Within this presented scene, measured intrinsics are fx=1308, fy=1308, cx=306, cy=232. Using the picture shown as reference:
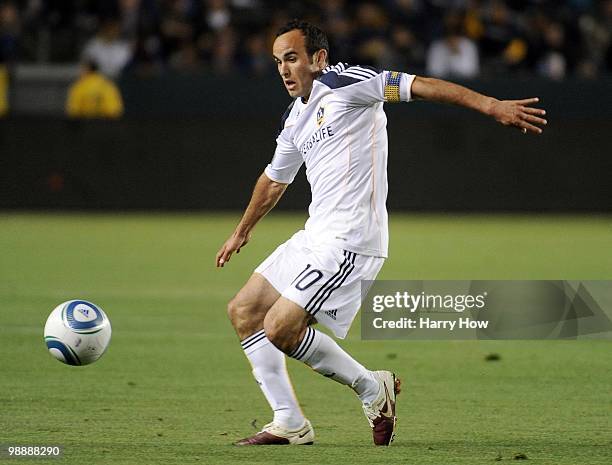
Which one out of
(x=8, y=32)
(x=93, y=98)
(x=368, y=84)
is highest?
(x=368, y=84)

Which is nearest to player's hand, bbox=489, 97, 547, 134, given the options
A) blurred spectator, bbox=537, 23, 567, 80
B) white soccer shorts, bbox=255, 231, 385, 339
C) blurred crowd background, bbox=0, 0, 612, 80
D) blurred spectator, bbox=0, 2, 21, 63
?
white soccer shorts, bbox=255, 231, 385, 339

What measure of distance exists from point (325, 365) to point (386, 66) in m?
15.4

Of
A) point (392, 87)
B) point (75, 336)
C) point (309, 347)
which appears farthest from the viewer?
point (75, 336)

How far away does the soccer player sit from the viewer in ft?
20.6

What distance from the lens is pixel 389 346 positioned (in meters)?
9.88

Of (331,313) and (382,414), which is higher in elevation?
(331,313)

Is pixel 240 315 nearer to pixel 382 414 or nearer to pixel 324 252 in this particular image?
pixel 324 252

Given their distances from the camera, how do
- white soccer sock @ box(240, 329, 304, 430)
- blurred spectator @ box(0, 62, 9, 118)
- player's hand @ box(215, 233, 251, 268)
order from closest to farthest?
1. white soccer sock @ box(240, 329, 304, 430)
2. player's hand @ box(215, 233, 251, 268)
3. blurred spectator @ box(0, 62, 9, 118)

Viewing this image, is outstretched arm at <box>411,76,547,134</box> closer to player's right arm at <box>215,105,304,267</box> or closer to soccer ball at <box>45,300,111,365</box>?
player's right arm at <box>215,105,304,267</box>

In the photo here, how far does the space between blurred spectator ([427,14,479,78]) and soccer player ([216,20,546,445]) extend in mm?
14856

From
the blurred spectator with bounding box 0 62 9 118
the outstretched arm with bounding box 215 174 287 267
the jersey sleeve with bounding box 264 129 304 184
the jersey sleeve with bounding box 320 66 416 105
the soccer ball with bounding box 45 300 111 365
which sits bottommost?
the blurred spectator with bounding box 0 62 9 118

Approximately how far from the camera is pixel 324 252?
6328 mm
